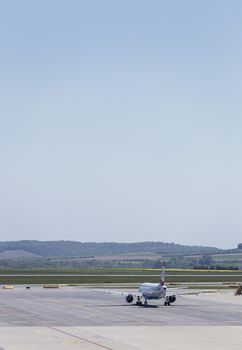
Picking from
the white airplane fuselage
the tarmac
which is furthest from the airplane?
the tarmac

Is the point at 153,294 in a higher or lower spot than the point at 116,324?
higher

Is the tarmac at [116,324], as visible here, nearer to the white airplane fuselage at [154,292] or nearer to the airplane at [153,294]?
the airplane at [153,294]

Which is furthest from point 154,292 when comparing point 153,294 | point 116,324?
point 116,324

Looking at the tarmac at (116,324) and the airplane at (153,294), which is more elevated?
the airplane at (153,294)

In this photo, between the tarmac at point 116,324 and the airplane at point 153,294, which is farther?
the airplane at point 153,294

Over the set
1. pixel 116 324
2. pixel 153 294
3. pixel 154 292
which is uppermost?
pixel 154 292

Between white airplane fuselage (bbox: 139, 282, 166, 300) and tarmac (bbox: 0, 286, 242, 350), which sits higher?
white airplane fuselage (bbox: 139, 282, 166, 300)

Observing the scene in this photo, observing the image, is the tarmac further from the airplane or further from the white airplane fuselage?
the white airplane fuselage

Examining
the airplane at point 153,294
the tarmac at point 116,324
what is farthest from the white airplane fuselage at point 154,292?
the tarmac at point 116,324

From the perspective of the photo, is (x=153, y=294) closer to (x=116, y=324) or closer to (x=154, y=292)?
(x=154, y=292)

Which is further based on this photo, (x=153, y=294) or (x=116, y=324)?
(x=153, y=294)

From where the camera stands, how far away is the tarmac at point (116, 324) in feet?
218

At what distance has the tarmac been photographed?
66.4 m

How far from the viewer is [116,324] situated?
271 feet
